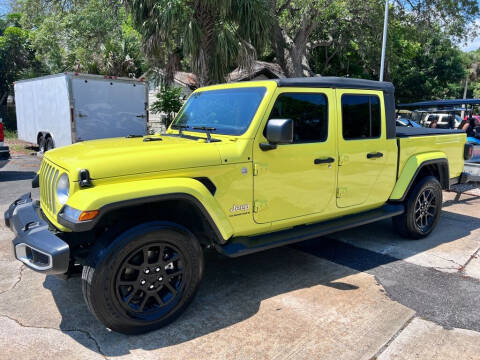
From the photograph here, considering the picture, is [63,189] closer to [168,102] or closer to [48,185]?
[48,185]

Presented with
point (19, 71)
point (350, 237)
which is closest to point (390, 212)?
point (350, 237)

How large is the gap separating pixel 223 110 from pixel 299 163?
89 cm

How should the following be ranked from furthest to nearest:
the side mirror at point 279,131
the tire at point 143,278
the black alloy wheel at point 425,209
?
the black alloy wheel at point 425,209, the side mirror at point 279,131, the tire at point 143,278

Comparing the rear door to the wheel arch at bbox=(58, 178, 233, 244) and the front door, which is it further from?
the wheel arch at bbox=(58, 178, 233, 244)

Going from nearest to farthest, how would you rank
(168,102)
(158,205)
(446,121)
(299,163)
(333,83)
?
(158,205), (299,163), (333,83), (446,121), (168,102)

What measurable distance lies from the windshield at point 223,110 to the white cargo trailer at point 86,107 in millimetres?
7328

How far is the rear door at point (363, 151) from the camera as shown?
4.14 meters

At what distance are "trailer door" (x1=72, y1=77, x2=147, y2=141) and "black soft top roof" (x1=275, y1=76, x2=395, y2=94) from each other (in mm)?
8343

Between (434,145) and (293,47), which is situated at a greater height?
(293,47)

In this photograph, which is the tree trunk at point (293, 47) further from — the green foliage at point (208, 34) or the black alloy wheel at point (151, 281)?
the black alloy wheel at point (151, 281)

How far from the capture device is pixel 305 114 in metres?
3.86

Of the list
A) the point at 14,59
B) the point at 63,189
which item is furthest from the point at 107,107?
the point at 14,59

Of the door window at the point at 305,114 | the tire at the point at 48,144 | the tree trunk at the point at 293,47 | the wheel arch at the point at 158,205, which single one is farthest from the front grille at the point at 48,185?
the tree trunk at the point at 293,47

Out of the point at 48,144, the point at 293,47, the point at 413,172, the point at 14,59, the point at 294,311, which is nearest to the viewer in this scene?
the point at 294,311
